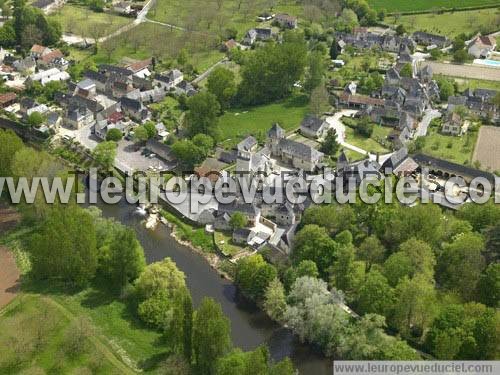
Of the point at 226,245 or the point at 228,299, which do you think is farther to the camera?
the point at 226,245

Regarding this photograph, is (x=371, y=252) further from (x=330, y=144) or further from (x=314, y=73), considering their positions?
(x=314, y=73)

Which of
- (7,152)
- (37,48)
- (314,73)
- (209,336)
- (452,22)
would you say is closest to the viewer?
(209,336)

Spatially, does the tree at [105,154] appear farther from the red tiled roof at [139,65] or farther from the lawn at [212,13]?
the lawn at [212,13]

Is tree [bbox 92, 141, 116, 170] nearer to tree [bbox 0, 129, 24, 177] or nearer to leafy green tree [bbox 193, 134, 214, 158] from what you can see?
tree [bbox 0, 129, 24, 177]

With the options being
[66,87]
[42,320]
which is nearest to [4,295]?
[42,320]

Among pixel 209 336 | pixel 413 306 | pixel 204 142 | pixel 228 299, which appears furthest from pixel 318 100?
pixel 209 336

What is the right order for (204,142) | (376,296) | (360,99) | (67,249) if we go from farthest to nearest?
(360,99)
(204,142)
(67,249)
(376,296)

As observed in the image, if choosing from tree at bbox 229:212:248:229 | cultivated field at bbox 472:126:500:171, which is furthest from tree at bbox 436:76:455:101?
tree at bbox 229:212:248:229
